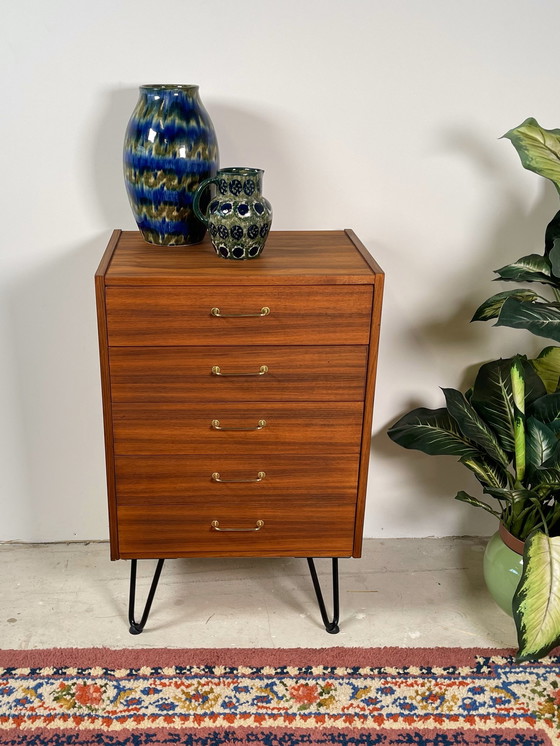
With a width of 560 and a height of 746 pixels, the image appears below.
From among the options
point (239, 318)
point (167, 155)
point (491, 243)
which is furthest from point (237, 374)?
point (491, 243)

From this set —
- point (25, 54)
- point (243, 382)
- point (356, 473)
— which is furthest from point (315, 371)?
point (25, 54)

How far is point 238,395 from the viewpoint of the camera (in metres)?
1.58

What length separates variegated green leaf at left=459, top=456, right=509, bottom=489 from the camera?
1.81 meters

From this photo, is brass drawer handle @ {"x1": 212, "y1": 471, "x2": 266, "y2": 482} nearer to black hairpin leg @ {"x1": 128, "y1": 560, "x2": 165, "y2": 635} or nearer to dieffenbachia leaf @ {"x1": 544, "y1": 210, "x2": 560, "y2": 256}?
black hairpin leg @ {"x1": 128, "y1": 560, "x2": 165, "y2": 635}

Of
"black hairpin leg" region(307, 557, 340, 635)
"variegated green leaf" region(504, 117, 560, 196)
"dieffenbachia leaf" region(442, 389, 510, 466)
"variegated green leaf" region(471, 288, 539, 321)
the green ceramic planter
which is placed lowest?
"black hairpin leg" region(307, 557, 340, 635)

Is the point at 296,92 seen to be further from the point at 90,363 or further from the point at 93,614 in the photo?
the point at 93,614

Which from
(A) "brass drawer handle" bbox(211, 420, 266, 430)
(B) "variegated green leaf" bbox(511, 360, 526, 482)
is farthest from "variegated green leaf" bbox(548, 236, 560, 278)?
(A) "brass drawer handle" bbox(211, 420, 266, 430)

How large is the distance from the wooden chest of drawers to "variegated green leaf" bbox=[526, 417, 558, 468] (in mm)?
377

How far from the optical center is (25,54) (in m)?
1.68

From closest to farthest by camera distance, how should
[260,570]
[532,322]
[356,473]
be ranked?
[532,322] → [356,473] → [260,570]

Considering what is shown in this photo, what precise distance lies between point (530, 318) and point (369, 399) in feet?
1.22

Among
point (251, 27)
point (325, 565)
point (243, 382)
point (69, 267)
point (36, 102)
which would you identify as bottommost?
point (325, 565)

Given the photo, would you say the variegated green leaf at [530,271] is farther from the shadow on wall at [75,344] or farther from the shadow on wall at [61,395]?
the shadow on wall at [61,395]

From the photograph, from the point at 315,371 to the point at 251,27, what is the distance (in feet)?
2.60
